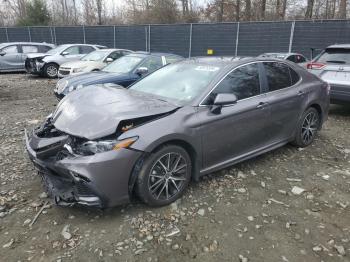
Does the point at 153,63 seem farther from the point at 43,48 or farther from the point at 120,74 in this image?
the point at 43,48

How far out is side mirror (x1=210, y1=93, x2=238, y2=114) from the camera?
12.0 ft

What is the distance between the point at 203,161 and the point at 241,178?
0.77 meters

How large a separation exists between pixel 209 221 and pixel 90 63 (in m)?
9.04

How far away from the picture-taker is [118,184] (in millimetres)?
3152

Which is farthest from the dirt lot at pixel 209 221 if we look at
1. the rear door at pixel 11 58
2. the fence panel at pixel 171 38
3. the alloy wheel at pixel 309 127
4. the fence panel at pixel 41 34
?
the fence panel at pixel 41 34

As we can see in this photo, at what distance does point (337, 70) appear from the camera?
6.88 meters

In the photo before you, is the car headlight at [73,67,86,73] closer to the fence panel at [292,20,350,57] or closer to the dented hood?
the dented hood

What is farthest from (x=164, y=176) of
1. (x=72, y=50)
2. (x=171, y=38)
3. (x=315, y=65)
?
(x=171, y=38)

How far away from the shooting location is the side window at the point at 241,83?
398 cm

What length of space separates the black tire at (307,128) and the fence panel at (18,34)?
2470 cm

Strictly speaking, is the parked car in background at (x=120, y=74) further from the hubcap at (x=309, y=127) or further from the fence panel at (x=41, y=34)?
the fence panel at (x=41, y=34)

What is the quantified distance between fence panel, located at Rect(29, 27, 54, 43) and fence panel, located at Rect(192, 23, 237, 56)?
1185 centimetres

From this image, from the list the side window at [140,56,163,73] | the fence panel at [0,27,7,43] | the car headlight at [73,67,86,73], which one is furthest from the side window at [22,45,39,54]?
the fence panel at [0,27,7,43]

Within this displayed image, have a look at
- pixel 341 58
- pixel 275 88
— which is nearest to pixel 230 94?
pixel 275 88
